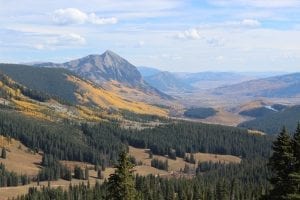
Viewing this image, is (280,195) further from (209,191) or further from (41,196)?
(41,196)

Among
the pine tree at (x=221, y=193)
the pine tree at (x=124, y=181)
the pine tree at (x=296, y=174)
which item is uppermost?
the pine tree at (x=296, y=174)

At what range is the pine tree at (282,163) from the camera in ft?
152

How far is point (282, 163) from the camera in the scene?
46.9 m

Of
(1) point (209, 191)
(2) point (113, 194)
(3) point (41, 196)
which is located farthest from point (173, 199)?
(2) point (113, 194)

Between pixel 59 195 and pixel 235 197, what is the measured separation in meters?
58.9

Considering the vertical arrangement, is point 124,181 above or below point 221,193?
above

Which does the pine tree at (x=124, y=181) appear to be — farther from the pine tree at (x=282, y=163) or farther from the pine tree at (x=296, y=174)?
the pine tree at (x=296, y=174)

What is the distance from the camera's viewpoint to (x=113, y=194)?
53.3m

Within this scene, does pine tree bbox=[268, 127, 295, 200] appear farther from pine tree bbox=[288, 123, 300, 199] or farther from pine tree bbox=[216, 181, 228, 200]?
pine tree bbox=[216, 181, 228, 200]

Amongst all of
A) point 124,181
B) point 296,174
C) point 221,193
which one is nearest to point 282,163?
point 296,174

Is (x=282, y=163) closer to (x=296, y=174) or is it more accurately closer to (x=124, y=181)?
(x=296, y=174)

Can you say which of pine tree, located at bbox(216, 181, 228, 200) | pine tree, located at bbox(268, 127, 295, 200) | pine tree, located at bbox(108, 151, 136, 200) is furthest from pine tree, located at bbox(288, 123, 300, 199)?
pine tree, located at bbox(216, 181, 228, 200)

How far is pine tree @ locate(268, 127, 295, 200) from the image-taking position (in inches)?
1827

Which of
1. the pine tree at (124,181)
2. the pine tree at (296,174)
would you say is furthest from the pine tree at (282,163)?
the pine tree at (124,181)
